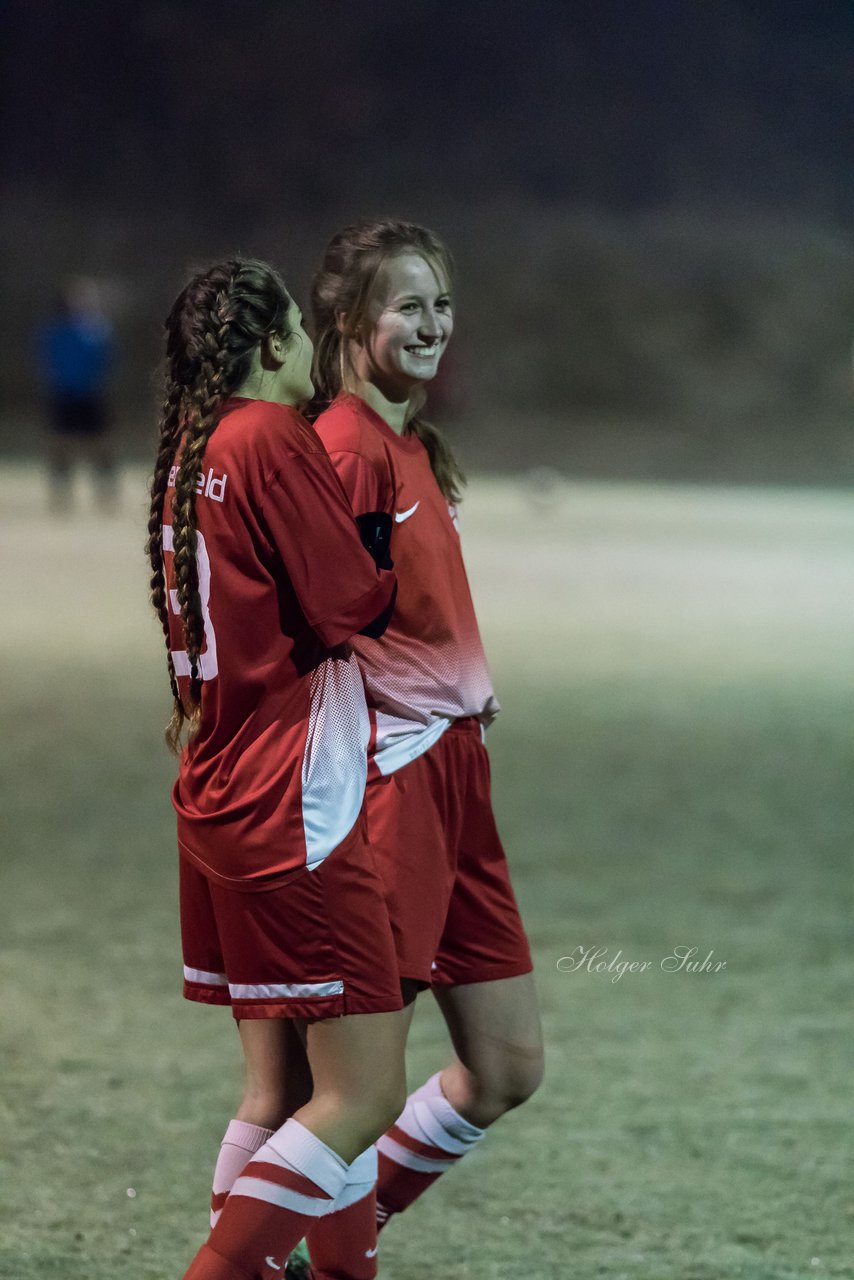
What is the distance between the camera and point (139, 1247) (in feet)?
10.6

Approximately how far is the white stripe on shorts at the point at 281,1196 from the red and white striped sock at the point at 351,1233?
0.19 meters

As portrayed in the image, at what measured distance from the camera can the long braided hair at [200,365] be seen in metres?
2.39

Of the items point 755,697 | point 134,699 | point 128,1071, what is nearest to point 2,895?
point 128,1071

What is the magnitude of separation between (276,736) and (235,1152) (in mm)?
660

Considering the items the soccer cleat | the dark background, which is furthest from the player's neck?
the dark background

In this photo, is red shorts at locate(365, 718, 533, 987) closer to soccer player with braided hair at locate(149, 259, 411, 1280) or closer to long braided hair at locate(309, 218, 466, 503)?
soccer player with braided hair at locate(149, 259, 411, 1280)

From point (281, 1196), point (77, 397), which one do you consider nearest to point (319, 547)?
point (281, 1196)

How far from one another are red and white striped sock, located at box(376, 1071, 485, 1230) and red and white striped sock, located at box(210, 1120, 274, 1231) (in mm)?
380

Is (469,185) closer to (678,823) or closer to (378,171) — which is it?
(378,171)

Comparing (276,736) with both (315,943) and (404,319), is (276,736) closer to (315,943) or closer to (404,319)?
(315,943)

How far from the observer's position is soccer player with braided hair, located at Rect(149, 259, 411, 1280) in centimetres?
236

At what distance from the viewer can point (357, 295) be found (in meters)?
2.75

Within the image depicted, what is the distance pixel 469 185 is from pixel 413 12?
3272 mm

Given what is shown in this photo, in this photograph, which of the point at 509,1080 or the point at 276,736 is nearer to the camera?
the point at 276,736
